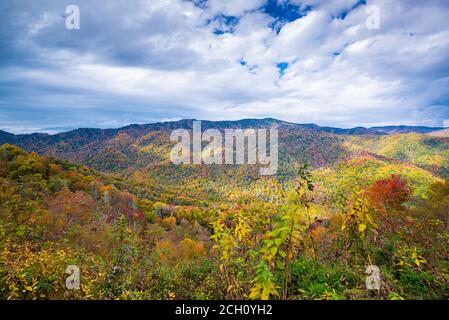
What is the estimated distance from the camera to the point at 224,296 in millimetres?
4055

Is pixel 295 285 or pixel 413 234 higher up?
pixel 413 234

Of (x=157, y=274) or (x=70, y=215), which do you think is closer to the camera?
(x=157, y=274)

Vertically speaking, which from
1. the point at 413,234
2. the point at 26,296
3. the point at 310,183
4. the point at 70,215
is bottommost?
the point at 70,215

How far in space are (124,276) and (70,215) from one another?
11.3 meters

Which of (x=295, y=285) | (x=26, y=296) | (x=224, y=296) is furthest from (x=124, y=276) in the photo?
(x=295, y=285)
